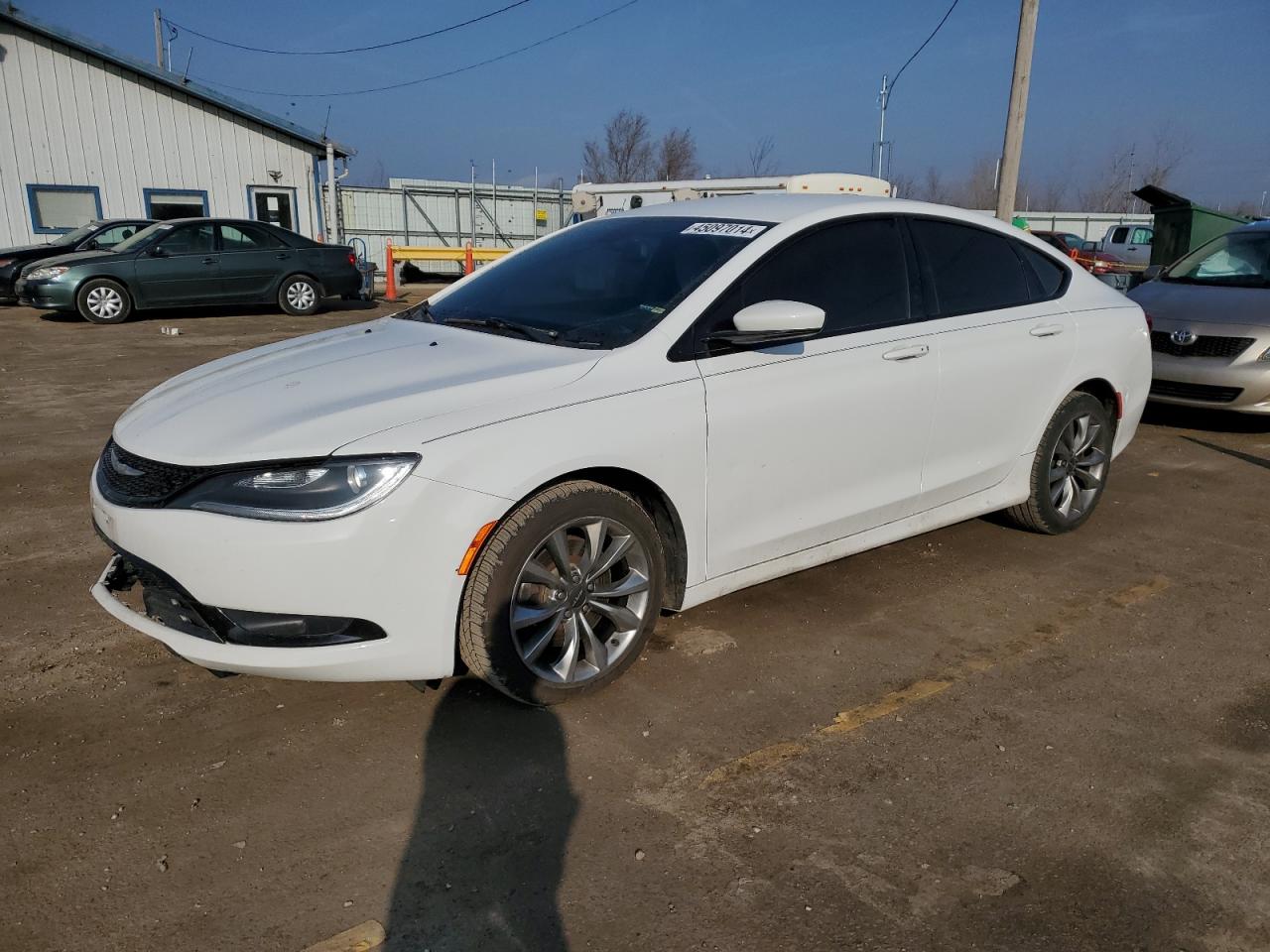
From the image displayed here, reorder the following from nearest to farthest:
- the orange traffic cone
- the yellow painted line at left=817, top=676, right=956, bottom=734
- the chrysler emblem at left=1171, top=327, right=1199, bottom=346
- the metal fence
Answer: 1. the yellow painted line at left=817, top=676, right=956, bottom=734
2. the chrysler emblem at left=1171, top=327, right=1199, bottom=346
3. the orange traffic cone
4. the metal fence

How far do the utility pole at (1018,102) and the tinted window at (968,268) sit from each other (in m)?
8.34

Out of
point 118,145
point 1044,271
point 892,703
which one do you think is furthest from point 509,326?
point 118,145

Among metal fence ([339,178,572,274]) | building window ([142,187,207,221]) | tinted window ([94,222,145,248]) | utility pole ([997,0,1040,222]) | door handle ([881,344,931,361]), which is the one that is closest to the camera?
door handle ([881,344,931,361])

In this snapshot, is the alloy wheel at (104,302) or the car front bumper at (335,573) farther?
the alloy wheel at (104,302)

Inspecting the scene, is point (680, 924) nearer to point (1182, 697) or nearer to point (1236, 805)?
point (1236, 805)

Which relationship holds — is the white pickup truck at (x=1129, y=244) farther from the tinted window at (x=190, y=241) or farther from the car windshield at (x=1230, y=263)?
the tinted window at (x=190, y=241)

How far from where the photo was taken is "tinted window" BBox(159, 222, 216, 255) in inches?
557

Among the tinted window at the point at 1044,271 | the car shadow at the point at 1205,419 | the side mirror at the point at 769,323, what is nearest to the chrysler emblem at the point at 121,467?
the side mirror at the point at 769,323

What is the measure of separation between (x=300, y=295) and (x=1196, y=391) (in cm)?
1285

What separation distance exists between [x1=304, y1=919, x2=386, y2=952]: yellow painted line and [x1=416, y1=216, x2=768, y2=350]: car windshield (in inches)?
76.3

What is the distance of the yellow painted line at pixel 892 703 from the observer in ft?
9.67

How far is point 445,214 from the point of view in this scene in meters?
28.2

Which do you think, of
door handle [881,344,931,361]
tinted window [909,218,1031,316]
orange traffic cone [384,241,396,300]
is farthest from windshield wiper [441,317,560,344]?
orange traffic cone [384,241,396,300]

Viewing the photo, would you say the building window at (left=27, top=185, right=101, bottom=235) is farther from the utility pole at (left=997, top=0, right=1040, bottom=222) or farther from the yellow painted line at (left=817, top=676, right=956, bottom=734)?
the yellow painted line at (left=817, top=676, right=956, bottom=734)
